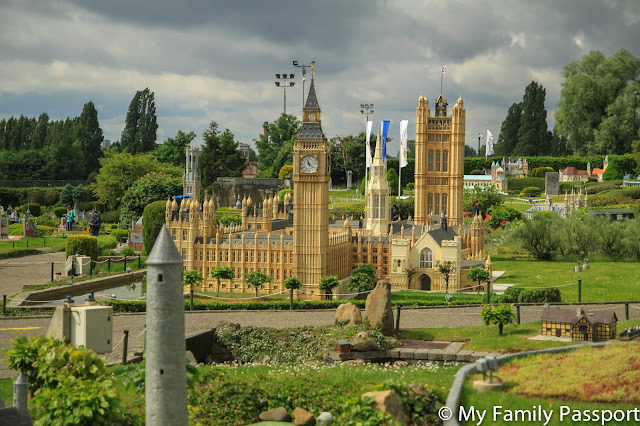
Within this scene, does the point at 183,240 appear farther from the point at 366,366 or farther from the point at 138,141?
the point at 138,141

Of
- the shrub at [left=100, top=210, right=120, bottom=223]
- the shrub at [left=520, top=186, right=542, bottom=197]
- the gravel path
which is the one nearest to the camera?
the gravel path

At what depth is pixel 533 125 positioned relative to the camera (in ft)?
415

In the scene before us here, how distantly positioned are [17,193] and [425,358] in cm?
8537

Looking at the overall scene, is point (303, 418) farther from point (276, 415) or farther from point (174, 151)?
point (174, 151)

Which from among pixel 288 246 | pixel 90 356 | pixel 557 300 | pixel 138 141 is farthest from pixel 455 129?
pixel 138 141

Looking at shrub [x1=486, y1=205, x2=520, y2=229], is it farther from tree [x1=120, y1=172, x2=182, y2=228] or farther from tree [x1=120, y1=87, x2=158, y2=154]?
tree [x1=120, y1=87, x2=158, y2=154]

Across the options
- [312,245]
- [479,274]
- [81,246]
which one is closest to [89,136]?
[81,246]

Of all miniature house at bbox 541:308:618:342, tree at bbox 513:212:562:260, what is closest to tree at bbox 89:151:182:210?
tree at bbox 513:212:562:260

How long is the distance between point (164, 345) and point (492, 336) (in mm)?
17351

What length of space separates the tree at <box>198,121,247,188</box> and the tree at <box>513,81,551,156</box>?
141 feet

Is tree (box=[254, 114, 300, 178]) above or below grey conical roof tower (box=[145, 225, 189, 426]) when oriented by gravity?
above

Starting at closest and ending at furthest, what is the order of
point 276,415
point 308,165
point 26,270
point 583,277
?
point 276,415 → point 583,277 → point 308,165 → point 26,270

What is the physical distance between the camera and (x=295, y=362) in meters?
28.7

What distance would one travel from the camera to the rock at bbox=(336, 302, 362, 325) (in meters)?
31.3
